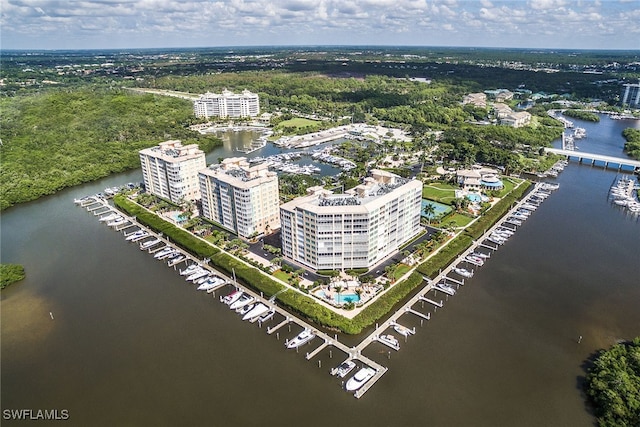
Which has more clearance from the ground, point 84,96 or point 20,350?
point 84,96

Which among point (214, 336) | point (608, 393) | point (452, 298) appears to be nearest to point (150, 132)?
point (214, 336)

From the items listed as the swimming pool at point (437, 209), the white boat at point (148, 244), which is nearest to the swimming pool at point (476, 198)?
the swimming pool at point (437, 209)

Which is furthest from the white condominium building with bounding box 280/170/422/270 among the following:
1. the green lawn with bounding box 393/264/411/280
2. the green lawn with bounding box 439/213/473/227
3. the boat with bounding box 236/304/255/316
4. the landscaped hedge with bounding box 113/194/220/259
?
the green lawn with bounding box 439/213/473/227

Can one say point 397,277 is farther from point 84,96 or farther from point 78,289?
Result: point 84,96

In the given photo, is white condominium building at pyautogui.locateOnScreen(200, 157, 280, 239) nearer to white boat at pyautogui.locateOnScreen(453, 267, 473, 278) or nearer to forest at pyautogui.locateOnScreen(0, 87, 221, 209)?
white boat at pyautogui.locateOnScreen(453, 267, 473, 278)

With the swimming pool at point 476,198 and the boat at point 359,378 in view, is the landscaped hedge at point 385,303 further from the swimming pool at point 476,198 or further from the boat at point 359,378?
the swimming pool at point 476,198

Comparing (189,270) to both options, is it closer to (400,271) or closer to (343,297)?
(343,297)
